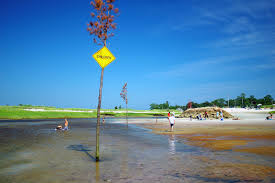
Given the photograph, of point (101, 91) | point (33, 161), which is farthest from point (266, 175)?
point (33, 161)

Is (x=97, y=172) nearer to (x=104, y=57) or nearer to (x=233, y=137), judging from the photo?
(x=104, y=57)

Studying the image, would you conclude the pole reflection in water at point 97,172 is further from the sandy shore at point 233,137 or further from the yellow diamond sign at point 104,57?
the sandy shore at point 233,137

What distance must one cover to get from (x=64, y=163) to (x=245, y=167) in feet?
28.9

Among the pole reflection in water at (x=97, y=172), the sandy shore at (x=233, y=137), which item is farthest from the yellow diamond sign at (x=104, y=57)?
the sandy shore at (x=233, y=137)

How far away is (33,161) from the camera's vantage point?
1141 cm

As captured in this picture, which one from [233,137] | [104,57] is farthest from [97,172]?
[233,137]

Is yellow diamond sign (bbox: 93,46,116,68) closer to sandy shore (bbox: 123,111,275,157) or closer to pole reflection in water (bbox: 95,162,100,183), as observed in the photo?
pole reflection in water (bbox: 95,162,100,183)

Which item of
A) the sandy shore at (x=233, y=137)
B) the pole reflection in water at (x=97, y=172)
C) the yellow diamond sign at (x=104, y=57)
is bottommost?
the sandy shore at (x=233, y=137)

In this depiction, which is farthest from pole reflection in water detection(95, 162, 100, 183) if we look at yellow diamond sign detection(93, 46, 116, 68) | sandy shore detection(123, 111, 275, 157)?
sandy shore detection(123, 111, 275, 157)

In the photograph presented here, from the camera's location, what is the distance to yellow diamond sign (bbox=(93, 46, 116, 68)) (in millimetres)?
10797

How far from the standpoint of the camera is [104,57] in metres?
Answer: 10.9

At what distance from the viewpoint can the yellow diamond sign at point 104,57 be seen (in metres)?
10.8

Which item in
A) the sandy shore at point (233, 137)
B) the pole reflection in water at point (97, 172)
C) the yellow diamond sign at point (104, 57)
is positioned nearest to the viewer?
the pole reflection in water at point (97, 172)

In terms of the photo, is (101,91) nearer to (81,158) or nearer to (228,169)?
(81,158)
